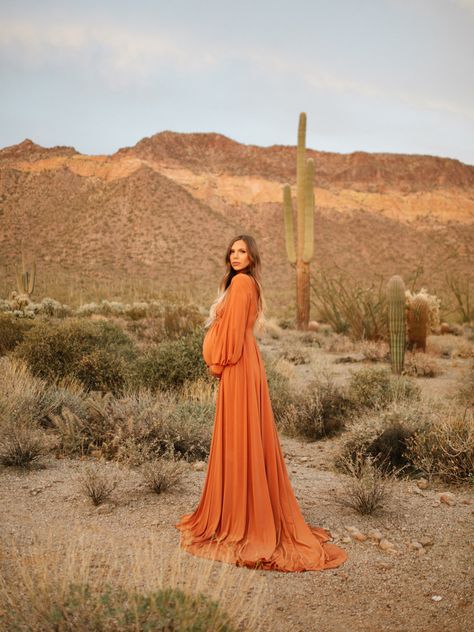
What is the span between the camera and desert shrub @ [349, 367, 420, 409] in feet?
25.1

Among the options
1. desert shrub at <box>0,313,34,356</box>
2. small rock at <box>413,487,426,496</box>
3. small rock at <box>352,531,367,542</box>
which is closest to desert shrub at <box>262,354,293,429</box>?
small rock at <box>413,487,426,496</box>

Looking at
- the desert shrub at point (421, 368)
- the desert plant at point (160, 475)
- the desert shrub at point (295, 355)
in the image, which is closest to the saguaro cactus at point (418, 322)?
the desert shrub at point (421, 368)

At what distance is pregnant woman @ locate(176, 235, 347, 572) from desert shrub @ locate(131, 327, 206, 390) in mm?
4417

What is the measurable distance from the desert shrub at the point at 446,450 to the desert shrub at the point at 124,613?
11.4 ft

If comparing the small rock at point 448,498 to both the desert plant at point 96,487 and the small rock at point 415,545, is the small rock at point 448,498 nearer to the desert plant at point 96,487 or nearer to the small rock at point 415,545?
the small rock at point 415,545

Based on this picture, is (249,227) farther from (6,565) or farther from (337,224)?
(6,565)

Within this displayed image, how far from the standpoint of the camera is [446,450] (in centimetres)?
545

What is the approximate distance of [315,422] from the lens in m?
7.04

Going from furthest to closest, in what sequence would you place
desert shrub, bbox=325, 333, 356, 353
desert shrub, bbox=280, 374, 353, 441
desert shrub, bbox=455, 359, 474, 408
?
desert shrub, bbox=325, 333, 356, 353
desert shrub, bbox=455, 359, 474, 408
desert shrub, bbox=280, 374, 353, 441

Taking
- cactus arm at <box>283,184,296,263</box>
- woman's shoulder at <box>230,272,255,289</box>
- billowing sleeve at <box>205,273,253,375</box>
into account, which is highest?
cactus arm at <box>283,184,296,263</box>

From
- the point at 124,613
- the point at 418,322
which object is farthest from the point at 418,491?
the point at 418,322

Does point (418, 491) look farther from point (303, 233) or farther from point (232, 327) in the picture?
point (303, 233)

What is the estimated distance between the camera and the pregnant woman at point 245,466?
3754 millimetres

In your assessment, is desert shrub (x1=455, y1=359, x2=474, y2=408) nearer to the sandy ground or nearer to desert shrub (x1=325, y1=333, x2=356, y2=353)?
the sandy ground
